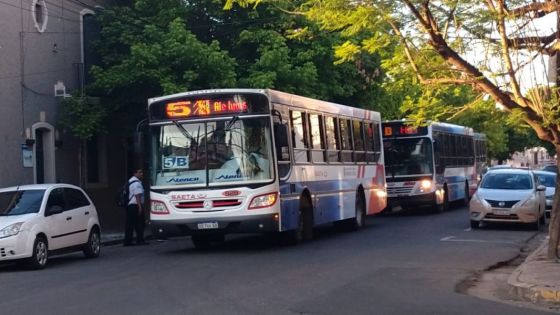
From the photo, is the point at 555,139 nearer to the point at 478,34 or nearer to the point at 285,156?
the point at 478,34

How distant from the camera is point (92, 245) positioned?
55.7ft

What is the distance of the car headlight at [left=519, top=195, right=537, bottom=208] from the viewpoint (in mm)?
20906

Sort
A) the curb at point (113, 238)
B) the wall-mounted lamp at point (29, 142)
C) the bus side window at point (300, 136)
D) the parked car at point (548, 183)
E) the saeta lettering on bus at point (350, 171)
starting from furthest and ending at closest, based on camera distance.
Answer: the parked car at point (548, 183) < the wall-mounted lamp at point (29, 142) < the curb at point (113, 238) < the saeta lettering on bus at point (350, 171) < the bus side window at point (300, 136)

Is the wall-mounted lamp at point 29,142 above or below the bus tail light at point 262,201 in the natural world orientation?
above

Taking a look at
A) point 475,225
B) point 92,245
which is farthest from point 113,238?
point 475,225

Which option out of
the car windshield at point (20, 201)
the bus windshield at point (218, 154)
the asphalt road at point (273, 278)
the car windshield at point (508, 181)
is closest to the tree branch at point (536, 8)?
the asphalt road at point (273, 278)

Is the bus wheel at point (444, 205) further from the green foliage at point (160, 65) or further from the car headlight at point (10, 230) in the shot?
the car headlight at point (10, 230)

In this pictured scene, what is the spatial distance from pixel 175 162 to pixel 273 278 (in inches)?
181

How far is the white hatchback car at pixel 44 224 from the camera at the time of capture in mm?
14273

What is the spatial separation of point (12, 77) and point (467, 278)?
14.5 meters

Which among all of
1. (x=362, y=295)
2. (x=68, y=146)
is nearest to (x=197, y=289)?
(x=362, y=295)

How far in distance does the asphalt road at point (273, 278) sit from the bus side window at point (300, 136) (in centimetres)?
197

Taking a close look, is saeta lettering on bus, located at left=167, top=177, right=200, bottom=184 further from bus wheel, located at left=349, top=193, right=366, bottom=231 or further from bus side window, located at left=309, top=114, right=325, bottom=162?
bus wheel, located at left=349, top=193, right=366, bottom=231

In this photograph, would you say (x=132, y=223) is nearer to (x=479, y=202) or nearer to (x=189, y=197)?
(x=189, y=197)
